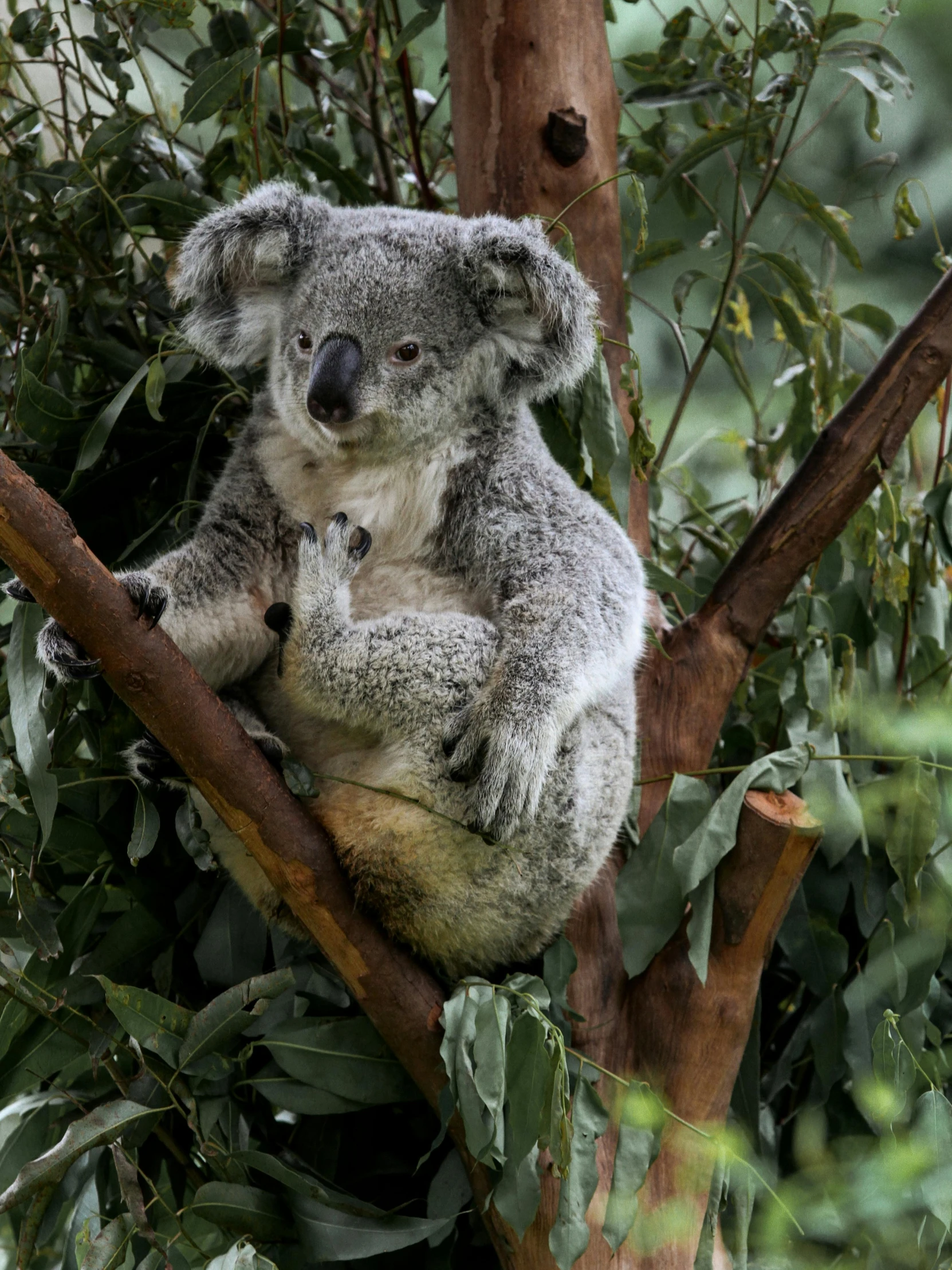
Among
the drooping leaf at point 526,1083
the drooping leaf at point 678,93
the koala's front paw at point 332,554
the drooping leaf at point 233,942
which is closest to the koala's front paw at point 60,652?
the koala's front paw at point 332,554

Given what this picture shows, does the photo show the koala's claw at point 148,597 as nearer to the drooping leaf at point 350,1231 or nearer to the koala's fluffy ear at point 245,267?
the koala's fluffy ear at point 245,267

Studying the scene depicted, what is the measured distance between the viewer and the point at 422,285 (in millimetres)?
1984

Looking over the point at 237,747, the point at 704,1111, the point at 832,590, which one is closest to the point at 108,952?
the point at 237,747

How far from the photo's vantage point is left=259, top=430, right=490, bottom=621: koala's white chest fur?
1.98m

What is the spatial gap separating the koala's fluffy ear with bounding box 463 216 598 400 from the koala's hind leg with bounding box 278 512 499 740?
19.0 inches

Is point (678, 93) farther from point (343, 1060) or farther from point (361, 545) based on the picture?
point (343, 1060)

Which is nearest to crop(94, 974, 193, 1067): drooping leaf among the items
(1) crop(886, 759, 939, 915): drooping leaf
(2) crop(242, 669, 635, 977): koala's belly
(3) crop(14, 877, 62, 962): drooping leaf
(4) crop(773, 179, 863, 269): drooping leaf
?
(3) crop(14, 877, 62, 962): drooping leaf

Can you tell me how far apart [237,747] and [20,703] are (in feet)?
1.45

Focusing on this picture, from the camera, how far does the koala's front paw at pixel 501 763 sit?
1.70m

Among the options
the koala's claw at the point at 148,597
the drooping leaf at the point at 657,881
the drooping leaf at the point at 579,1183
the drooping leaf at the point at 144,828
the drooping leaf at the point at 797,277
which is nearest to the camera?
the koala's claw at the point at 148,597

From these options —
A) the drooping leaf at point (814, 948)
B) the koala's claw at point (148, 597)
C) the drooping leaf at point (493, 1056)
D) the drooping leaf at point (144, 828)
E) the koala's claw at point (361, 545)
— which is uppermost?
the koala's claw at point (148, 597)

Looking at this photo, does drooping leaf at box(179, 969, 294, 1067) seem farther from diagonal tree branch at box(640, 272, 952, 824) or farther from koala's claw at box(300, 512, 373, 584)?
diagonal tree branch at box(640, 272, 952, 824)

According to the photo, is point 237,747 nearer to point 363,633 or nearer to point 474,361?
point 363,633

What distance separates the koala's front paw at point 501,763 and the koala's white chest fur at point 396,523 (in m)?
0.29
